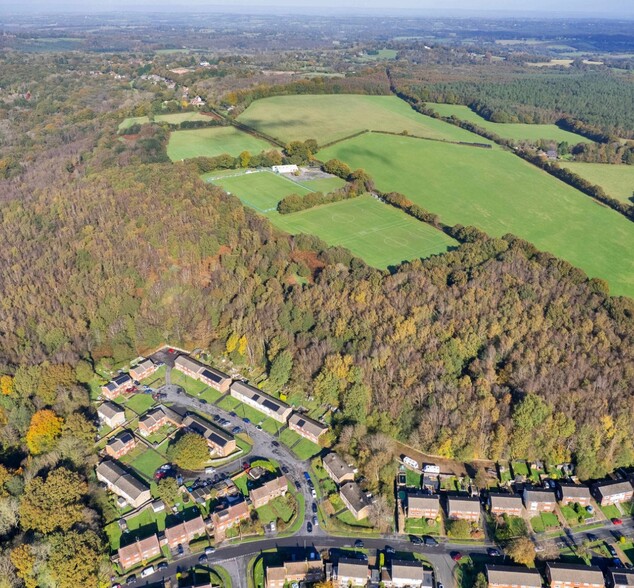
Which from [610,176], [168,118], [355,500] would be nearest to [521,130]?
[610,176]

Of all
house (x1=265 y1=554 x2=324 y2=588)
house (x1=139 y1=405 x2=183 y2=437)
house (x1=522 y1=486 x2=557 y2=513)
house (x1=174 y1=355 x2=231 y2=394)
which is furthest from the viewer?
house (x1=174 y1=355 x2=231 y2=394)

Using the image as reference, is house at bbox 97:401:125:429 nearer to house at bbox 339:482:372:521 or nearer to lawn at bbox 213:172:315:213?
house at bbox 339:482:372:521

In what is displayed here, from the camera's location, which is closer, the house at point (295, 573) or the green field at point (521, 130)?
the house at point (295, 573)

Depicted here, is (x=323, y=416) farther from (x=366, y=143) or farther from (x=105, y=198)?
(x=366, y=143)

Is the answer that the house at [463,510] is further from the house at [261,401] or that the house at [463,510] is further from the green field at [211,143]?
the green field at [211,143]

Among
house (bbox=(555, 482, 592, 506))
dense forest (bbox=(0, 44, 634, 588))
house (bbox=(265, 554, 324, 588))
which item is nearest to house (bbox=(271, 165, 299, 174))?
dense forest (bbox=(0, 44, 634, 588))

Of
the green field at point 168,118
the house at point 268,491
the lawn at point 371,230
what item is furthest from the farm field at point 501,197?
the house at point 268,491

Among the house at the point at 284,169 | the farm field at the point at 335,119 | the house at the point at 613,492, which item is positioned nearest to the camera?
the house at the point at 613,492

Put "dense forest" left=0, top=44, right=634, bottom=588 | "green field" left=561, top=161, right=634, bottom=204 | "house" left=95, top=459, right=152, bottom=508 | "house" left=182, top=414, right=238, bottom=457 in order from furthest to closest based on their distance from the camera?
"green field" left=561, top=161, right=634, bottom=204, "house" left=182, top=414, right=238, bottom=457, "dense forest" left=0, top=44, right=634, bottom=588, "house" left=95, top=459, right=152, bottom=508
